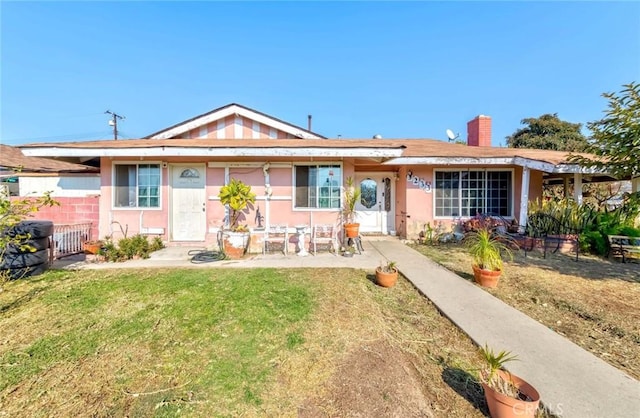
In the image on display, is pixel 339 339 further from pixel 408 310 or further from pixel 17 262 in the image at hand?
pixel 17 262

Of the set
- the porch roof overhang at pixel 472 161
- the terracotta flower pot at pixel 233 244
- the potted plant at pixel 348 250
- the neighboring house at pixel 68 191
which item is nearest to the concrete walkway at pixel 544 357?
the potted plant at pixel 348 250

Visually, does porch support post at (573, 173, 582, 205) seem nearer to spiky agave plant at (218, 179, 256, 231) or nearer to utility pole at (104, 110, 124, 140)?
spiky agave plant at (218, 179, 256, 231)

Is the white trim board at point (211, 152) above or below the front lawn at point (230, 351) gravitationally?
above

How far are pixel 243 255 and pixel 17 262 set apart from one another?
13.8 feet

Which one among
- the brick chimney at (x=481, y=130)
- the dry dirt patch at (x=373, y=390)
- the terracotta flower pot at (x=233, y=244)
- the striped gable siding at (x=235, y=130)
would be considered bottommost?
the dry dirt patch at (x=373, y=390)

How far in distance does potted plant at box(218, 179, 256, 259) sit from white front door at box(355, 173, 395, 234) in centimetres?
478

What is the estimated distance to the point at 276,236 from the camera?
312 inches

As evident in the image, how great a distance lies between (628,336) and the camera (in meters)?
3.42

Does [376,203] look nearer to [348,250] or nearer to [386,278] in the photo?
[348,250]

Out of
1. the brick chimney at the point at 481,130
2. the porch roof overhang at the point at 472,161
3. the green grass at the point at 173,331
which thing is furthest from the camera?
the brick chimney at the point at 481,130

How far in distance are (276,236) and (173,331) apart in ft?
15.2

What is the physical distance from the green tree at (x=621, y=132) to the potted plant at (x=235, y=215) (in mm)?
8224

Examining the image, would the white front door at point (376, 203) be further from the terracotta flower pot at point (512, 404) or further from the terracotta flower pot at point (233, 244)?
the terracotta flower pot at point (512, 404)

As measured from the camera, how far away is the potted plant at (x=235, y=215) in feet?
22.7
